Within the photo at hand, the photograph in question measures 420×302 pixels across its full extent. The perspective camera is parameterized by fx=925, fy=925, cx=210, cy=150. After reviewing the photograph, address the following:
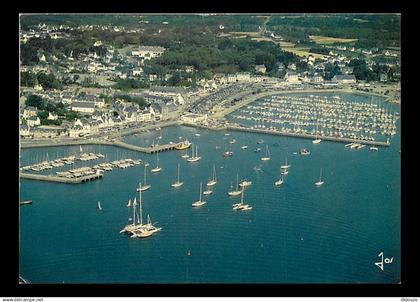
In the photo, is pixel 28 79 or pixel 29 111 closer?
pixel 29 111

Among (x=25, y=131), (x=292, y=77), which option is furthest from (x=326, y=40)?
(x=25, y=131)

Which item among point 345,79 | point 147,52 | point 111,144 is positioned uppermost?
point 147,52

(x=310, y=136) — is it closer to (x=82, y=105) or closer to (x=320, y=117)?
(x=320, y=117)

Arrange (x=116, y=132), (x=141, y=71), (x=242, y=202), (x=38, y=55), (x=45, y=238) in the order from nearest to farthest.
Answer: (x=45, y=238), (x=242, y=202), (x=116, y=132), (x=38, y=55), (x=141, y=71)

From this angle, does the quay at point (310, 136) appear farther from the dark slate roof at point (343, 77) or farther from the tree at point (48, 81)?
the dark slate roof at point (343, 77)

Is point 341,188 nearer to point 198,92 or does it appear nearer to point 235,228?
point 235,228

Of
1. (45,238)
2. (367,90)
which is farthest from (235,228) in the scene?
(367,90)
